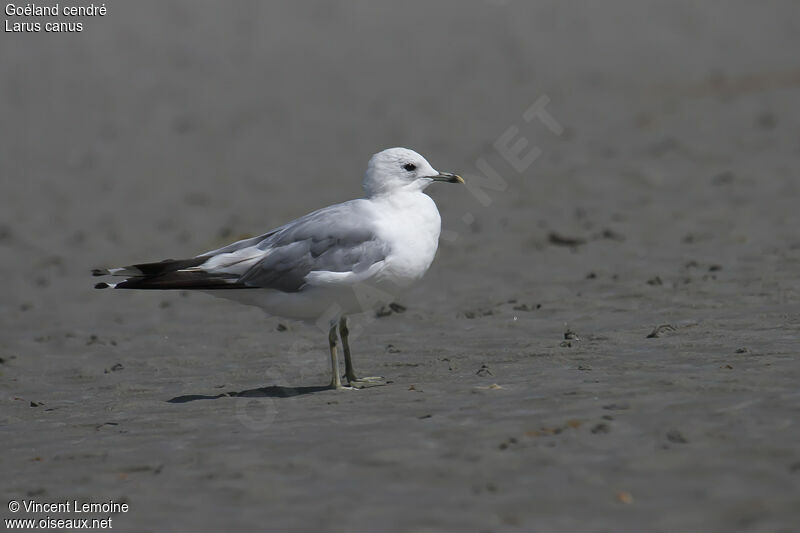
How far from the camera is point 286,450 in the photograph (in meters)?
5.75

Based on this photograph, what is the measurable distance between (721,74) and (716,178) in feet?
20.0

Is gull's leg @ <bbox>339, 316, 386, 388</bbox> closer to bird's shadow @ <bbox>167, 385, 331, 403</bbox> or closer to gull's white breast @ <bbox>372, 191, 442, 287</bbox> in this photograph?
bird's shadow @ <bbox>167, 385, 331, 403</bbox>

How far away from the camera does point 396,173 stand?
24.6ft

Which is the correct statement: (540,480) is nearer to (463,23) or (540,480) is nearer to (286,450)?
(286,450)

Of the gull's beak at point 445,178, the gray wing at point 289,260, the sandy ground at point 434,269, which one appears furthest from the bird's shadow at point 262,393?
the gull's beak at point 445,178

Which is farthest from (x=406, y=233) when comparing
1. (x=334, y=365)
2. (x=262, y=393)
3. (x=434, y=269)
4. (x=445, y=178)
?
(x=434, y=269)

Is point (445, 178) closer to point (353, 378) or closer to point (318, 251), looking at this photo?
point (318, 251)

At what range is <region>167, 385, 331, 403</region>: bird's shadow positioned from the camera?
23.4ft

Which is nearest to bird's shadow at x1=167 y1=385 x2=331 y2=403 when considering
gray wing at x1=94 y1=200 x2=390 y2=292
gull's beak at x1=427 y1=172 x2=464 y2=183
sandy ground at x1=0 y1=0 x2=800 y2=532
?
sandy ground at x1=0 y1=0 x2=800 y2=532

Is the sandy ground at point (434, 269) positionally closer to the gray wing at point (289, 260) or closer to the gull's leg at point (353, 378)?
the gull's leg at point (353, 378)

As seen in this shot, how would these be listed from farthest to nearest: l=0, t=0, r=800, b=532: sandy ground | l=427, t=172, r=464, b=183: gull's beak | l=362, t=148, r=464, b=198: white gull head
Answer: l=427, t=172, r=464, b=183: gull's beak, l=362, t=148, r=464, b=198: white gull head, l=0, t=0, r=800, b=532: sandy ground

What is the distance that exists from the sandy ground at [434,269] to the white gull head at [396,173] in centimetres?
111

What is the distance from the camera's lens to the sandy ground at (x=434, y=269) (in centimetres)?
516

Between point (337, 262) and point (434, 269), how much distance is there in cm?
375
